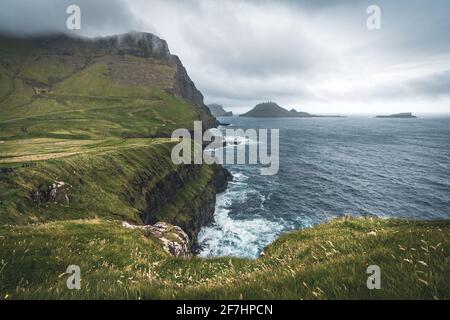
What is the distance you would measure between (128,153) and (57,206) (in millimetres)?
33301

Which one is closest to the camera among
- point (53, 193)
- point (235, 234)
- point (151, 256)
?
point (151, 256)

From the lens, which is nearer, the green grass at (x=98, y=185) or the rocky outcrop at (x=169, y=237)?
the rocky outcrop at (x=169, y=237)

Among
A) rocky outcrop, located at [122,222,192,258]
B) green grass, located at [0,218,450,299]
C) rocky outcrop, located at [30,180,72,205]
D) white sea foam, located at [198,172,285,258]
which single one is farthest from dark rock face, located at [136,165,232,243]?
green grass, located at [0,218,450,299]

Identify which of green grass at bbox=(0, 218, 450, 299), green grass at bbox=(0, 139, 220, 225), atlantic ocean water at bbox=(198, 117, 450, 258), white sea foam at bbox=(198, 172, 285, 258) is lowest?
white sea foam at bbox=(198, 172, 285, 258)

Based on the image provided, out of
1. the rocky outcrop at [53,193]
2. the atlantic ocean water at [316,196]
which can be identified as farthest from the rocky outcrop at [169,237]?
the atlantic ocean water at [316,196]

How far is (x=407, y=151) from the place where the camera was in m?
177

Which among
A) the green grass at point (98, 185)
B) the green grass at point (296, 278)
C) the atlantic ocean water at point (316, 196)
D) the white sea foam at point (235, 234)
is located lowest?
the white sea foam at point (235, 234)

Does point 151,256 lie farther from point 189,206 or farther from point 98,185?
point 189,206

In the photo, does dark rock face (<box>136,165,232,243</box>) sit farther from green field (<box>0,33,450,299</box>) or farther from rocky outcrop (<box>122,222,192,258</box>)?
rocky outcrop (<box>122,222,192,258</box>)

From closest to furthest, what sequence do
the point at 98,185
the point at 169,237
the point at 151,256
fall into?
the point at 151,256 < the point at 169,237 < the point at 98,185

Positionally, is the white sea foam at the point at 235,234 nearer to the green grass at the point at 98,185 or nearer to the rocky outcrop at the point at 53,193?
the green grass at the point at 98,185

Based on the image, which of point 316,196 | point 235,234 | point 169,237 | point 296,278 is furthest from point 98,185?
point 316,196

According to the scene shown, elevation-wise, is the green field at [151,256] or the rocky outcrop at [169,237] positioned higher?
the green field at [151,256]
